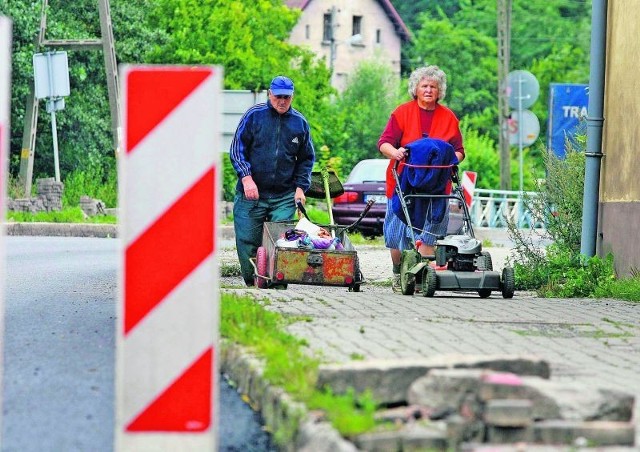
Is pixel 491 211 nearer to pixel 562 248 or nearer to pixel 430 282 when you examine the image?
pixel 562 248

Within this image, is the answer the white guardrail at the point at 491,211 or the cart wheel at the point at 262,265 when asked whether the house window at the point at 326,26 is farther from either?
the cart wheel at the point at 262,265

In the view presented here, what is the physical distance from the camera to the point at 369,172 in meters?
29.1

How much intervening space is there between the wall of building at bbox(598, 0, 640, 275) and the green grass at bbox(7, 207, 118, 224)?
16776 millimetres

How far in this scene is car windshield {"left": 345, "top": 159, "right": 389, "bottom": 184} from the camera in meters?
28.7

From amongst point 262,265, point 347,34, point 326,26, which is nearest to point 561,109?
point 262,265

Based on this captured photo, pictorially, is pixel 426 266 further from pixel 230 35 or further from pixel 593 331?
pixel 230 35

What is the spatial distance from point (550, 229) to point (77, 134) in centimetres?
2874

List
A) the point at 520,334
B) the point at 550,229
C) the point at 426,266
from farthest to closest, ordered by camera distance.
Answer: the point at 550,229 < the point at 426,266 < the point at 520,334

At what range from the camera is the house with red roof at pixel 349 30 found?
3676 inches

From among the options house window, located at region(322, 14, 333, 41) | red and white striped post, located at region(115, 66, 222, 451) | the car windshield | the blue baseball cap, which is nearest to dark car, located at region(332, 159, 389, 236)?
the car windshield

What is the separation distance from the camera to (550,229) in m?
15.2

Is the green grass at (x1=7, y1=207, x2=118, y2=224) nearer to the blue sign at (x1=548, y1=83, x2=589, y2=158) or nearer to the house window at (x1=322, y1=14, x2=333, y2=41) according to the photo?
the blue sign at (x1=548, y1=83, x2=589, y2=158)

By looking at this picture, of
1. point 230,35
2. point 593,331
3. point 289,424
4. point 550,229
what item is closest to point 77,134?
point 230,35

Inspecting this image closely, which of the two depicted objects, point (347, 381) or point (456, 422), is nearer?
point (456, 422)
